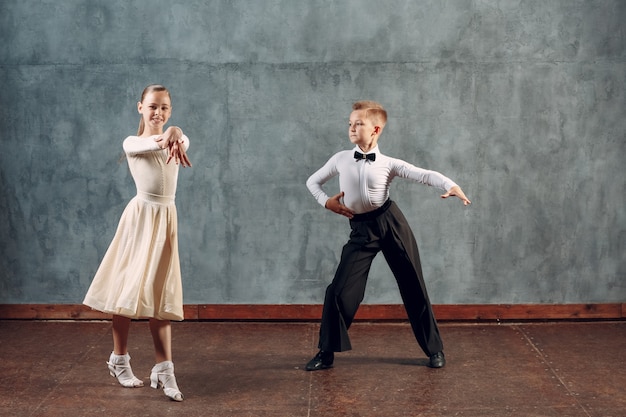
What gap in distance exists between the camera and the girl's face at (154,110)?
4.37 meters

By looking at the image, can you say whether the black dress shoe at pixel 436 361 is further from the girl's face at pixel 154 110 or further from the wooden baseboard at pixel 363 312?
the girl's face at pixel 154 110

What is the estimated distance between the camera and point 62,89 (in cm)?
562

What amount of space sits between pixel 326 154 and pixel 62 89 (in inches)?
63.9

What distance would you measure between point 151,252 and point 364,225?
42.4 inches

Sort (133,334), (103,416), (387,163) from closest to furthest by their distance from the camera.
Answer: (103,416) < (387,163) < (133,334)

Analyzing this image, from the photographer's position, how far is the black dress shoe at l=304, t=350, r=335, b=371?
Result: 4.81 m

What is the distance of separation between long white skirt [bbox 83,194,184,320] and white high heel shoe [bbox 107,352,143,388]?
0.30 meters

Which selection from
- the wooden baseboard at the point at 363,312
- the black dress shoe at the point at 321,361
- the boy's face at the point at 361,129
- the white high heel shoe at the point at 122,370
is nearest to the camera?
the white high heel shoe at the point at 122,370

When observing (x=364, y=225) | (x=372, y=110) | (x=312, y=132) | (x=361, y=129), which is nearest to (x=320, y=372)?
(x=364, y=225)

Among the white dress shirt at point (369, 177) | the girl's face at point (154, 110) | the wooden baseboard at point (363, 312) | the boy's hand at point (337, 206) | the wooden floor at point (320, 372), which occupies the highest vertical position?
the girl's face at point (154, 110)

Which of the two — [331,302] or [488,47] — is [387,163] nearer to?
[331,302]

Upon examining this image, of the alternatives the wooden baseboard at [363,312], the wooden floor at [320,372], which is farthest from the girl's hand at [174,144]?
the wooden baseboard at [363,312]

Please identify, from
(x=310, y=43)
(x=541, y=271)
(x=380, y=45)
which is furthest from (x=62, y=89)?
(x=541, y=271)

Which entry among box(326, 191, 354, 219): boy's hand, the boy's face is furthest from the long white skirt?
the boy's face
